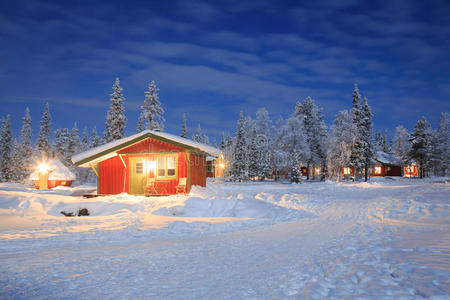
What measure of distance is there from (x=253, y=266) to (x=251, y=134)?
148 feet

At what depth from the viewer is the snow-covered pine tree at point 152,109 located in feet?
137

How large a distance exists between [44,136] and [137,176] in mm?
40042

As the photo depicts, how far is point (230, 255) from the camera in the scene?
619 cm

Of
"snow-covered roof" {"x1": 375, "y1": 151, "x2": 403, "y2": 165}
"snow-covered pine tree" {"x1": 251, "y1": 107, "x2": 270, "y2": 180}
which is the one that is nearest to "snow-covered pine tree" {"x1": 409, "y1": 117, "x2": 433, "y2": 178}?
"snow-covered roof" {"x1": 375, "y1": 151, "x2": 403, "y2": 165}

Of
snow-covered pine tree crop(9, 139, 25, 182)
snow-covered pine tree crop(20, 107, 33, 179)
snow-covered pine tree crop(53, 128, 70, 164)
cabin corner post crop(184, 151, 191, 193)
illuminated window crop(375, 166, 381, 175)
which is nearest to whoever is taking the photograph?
cabin corner post crop(184, 151, 191, 193)

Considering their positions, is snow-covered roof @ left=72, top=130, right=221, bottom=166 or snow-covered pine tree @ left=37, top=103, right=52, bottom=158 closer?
snow-covered roof @ left=72, top=130, right=221, bottom=166

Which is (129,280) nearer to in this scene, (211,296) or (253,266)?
(211,296)

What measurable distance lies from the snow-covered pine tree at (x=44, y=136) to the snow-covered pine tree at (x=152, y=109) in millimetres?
20844

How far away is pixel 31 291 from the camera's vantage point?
13.7 feet

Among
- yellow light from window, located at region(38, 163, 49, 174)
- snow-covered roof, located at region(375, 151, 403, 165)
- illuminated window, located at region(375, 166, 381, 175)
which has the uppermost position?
A: snow-covered roof, located at region(375, 151, 403, 165)

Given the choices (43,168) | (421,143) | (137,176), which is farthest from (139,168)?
(421,143)

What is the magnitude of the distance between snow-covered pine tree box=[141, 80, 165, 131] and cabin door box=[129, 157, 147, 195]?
21.8 meters

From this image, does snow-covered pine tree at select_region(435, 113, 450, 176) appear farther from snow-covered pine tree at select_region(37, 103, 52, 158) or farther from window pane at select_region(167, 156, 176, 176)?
snow-covered pine tree at select_region(37, 103, 52, 158)

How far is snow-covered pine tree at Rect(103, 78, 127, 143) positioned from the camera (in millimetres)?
37812
